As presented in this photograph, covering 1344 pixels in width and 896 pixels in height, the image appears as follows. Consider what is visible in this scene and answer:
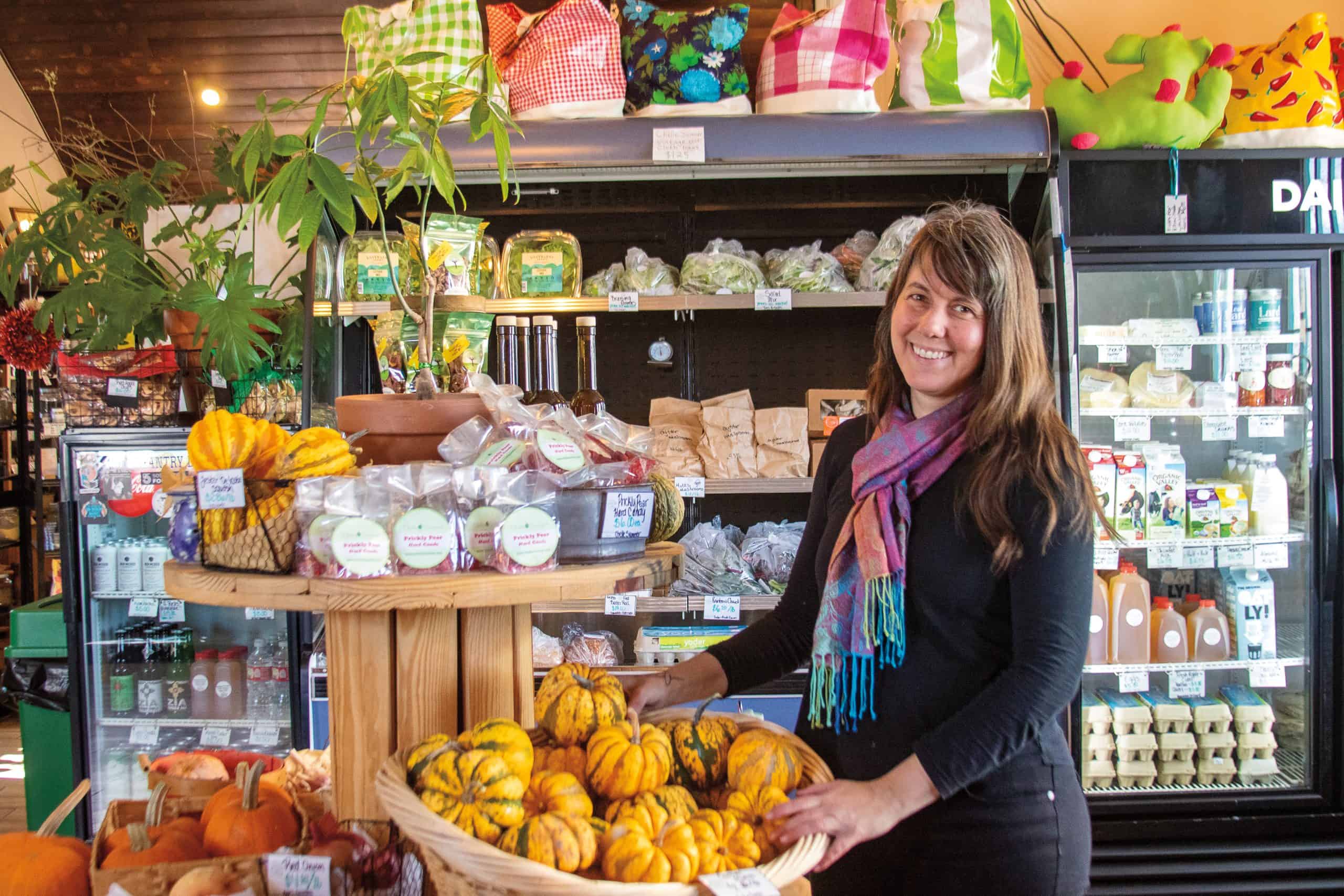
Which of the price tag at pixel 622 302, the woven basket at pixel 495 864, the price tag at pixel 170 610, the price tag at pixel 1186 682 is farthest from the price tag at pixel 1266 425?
the price tag at pixel 170 610

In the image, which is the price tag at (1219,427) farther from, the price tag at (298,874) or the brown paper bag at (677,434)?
the price tag at (298,874)

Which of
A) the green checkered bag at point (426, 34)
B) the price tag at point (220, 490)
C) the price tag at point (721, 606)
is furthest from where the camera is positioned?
the price tag at point (721, 606)

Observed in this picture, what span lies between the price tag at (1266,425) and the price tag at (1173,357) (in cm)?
26

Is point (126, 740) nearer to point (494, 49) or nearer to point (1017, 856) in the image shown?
point (494, 49)

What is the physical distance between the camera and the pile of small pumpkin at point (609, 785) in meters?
0.89

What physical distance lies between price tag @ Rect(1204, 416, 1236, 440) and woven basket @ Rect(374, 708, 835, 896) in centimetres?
248

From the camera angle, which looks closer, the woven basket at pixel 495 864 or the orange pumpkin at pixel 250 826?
the woven basket at pixel 495 864

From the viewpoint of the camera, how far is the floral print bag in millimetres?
2643

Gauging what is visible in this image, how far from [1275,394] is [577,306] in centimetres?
220

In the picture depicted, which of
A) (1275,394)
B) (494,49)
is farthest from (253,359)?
(1275,394)

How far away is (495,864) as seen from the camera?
833 millimetres

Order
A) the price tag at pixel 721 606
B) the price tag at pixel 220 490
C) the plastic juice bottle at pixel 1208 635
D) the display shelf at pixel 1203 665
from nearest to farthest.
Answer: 1. the price tag at pixel 220 490
2. the price tag at pixel 721 606
3. the display shelf at pixel 1203 665
4. the plastic juice bottle at pixel 1208 635

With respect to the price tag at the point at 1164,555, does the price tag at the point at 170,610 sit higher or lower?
lower

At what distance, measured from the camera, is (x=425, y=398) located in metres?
1.28
